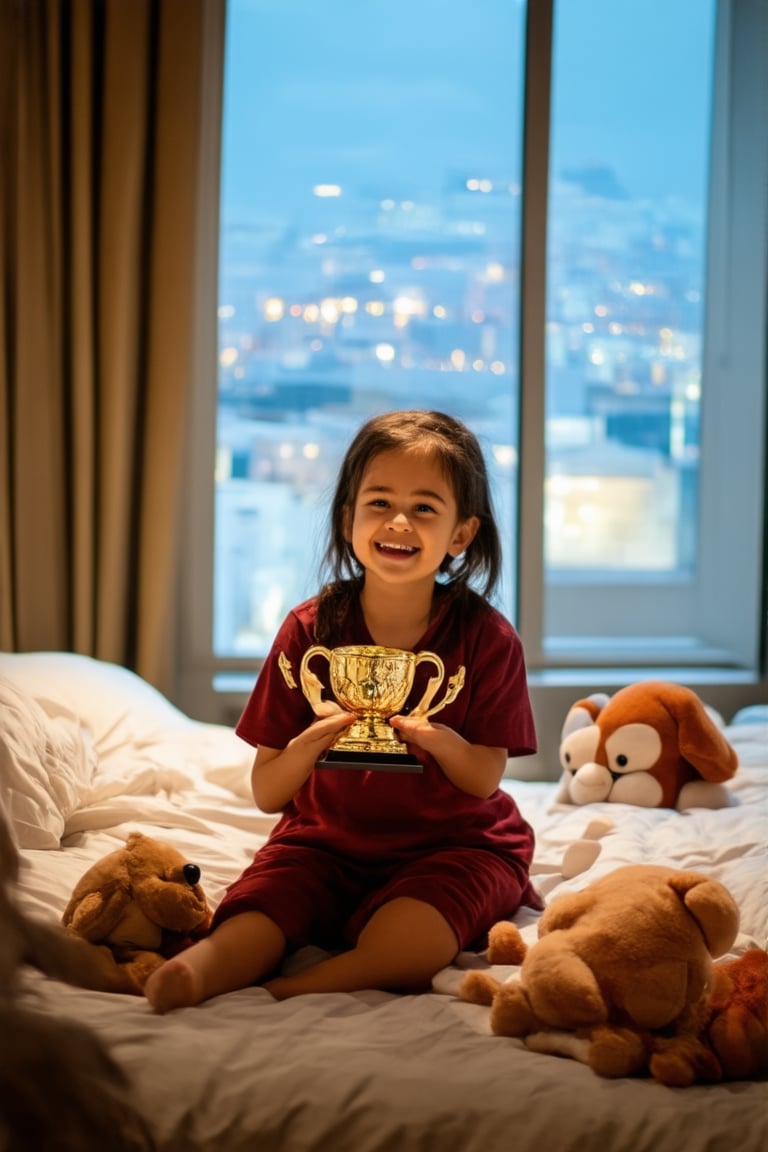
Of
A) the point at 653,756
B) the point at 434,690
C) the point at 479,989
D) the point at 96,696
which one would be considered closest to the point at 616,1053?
the point at 479,989

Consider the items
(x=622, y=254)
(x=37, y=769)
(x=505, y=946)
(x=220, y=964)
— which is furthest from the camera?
(x=622, y=254)

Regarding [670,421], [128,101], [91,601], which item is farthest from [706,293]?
[91,601]

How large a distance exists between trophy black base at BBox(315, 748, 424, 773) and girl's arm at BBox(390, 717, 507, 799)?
0.03 meters

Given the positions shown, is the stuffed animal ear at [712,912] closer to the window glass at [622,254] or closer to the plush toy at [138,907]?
the plush toy at [138,907]

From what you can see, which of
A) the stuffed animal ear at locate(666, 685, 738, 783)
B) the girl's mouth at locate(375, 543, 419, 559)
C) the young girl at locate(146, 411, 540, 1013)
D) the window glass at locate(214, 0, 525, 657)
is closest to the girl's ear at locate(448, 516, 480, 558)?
the young girl at locate(146, 411, 540, 1013)

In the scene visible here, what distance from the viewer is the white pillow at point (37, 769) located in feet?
5.41

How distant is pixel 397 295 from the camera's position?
3.36 metres

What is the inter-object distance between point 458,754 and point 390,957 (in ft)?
0.85

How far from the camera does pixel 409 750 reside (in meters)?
1.49

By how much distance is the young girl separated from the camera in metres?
1.39

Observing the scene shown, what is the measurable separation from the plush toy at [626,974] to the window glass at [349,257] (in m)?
2.13

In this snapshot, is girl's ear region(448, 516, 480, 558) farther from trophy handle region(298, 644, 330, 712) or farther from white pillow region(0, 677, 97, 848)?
white pillow region(0, 677, 97, 848)

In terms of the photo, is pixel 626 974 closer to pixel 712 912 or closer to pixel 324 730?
pixel 712 912

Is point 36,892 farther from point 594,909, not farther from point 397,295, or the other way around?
point 397,295
